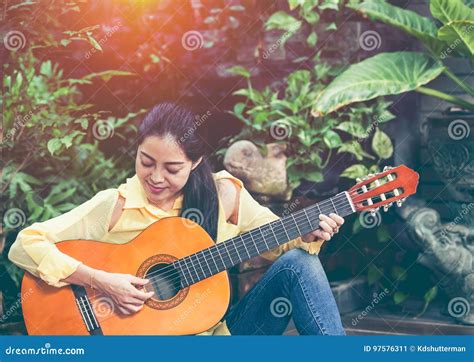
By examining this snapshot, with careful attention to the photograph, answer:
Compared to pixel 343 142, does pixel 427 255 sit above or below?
below

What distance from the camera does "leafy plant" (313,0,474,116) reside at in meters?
6.74

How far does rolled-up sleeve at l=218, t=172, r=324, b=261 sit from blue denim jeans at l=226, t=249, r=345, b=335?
5 cm

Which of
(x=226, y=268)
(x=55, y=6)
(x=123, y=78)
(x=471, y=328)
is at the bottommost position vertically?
(x=471, y=328)

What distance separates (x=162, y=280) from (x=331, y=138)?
4.08 ft

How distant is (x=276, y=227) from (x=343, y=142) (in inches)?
27.2

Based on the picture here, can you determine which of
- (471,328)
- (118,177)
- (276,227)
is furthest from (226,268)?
(471,328)

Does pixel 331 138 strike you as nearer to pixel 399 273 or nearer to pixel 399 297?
pixel 399 273

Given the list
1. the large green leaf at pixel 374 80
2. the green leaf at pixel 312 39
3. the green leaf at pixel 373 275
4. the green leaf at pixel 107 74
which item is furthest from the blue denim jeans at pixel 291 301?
the green leaf at pixel 107 74

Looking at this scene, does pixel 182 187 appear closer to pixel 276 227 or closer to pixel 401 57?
pixel 276 227

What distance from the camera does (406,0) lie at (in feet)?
22.5

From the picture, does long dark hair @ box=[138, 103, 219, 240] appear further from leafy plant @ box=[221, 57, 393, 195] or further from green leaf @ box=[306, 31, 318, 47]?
green leaf @ box=[306, 31, 318, 47]

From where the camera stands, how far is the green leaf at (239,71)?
6.80 metres

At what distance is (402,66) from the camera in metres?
6.80

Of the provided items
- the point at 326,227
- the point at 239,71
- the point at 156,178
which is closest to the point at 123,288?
the point at 156,178
